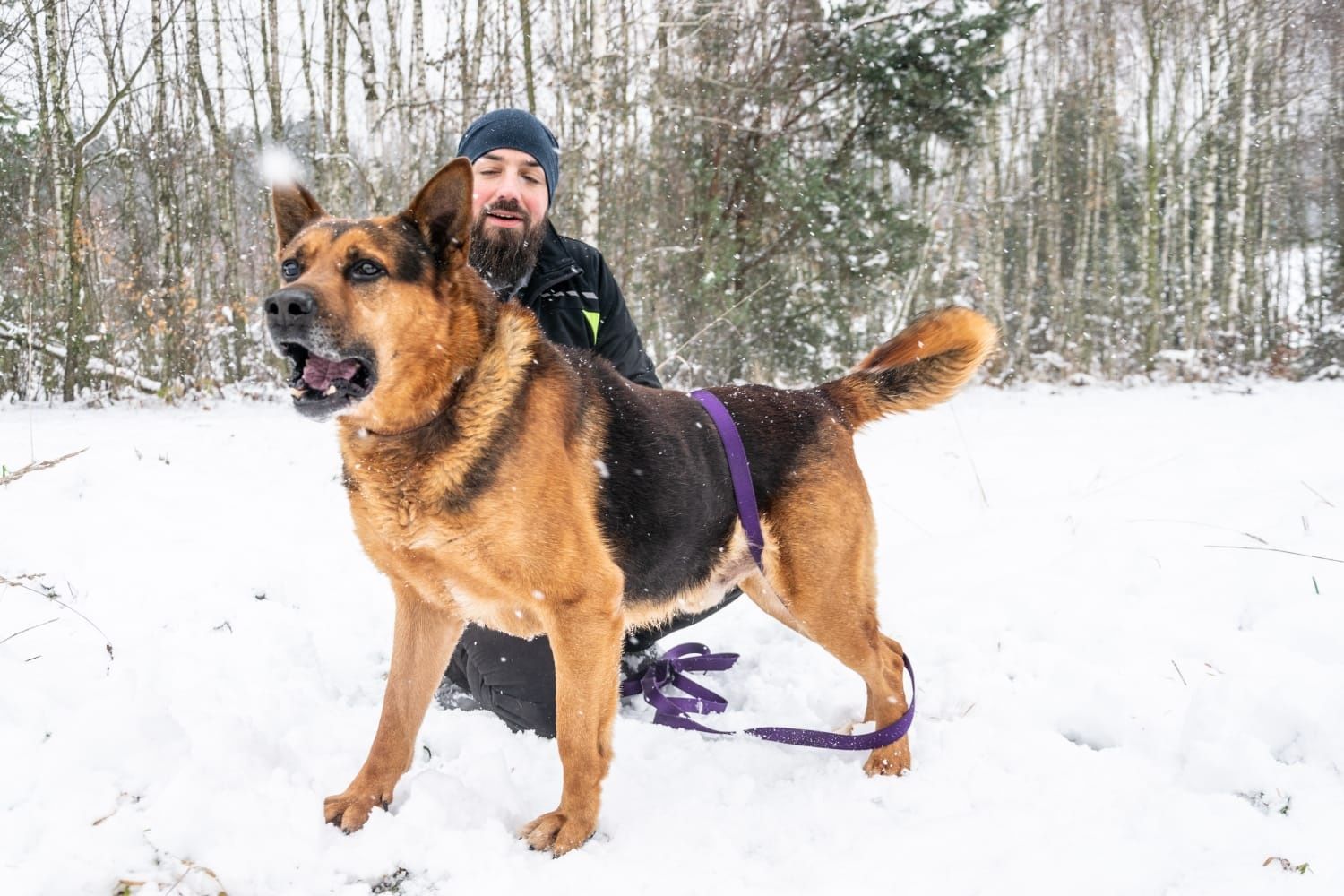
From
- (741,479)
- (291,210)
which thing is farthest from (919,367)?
(291,210)

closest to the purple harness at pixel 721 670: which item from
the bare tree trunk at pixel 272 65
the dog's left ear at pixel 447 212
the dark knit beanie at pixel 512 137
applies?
the dog's left ear at pixel 447 212

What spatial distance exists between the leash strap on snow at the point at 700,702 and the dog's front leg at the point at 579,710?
704mm

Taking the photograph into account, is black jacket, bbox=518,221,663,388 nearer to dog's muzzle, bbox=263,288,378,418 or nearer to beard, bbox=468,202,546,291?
beard, bbox=468,202,546,291

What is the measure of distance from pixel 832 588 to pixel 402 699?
1.56 meters

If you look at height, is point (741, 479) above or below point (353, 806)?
above

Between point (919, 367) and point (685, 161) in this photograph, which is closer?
point (919, 367)

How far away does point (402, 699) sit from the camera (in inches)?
101

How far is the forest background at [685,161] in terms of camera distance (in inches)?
403

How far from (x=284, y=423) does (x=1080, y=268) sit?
2058cm

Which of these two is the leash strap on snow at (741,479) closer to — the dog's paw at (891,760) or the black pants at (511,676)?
the dog's paw at (891,760)

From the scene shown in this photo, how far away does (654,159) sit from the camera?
13.7 meters

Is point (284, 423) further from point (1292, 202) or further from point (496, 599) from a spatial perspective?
point (1292, 202)

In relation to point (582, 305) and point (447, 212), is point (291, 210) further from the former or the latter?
point (582, 305)

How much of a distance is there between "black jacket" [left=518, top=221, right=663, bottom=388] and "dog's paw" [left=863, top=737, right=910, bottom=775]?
2.18 meters
